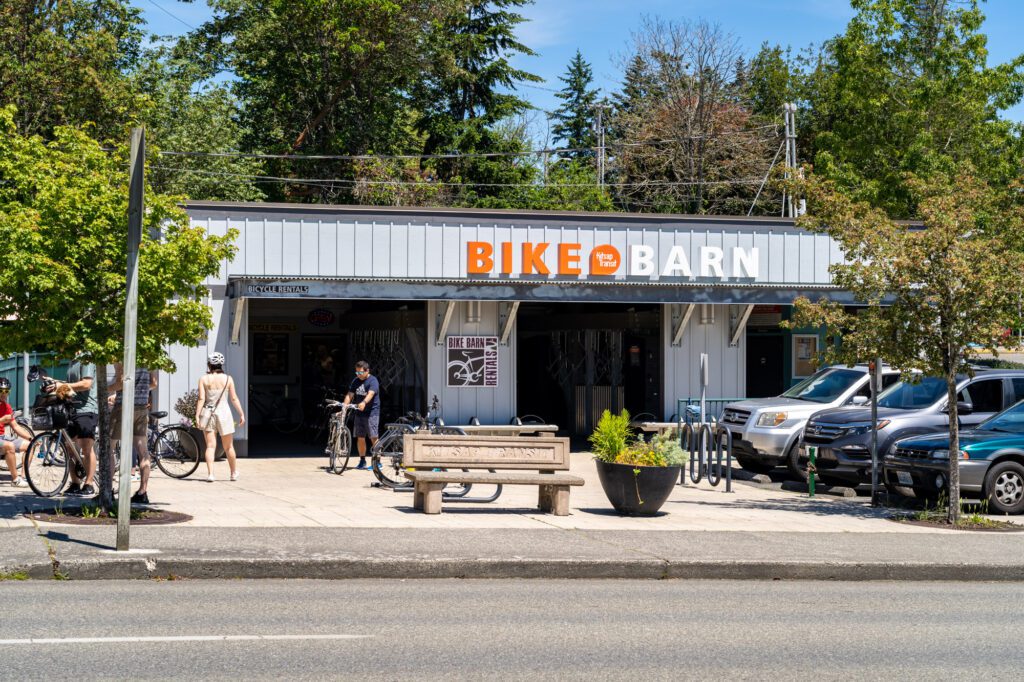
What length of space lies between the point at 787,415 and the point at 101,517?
11.3m

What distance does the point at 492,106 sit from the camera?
52375 millimetres

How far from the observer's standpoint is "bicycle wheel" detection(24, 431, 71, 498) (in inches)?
554

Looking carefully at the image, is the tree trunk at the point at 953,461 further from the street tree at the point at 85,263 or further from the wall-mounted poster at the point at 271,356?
the wall-mounted poster at the point at 271,356

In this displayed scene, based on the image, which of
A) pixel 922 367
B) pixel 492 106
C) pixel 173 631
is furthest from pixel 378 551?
pixel 492 106

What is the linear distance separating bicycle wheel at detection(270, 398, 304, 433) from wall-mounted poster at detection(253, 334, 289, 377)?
2.46 feet

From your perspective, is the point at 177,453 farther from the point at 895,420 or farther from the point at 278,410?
the point at 278,410

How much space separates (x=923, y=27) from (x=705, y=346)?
23.7 meters

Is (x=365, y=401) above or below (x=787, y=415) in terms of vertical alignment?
above

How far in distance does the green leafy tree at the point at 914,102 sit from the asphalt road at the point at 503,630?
105 feet

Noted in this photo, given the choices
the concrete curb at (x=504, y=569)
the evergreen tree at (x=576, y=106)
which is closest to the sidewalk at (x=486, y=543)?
the concrete curb at (x=504, y=569)

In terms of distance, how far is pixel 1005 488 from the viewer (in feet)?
51.5

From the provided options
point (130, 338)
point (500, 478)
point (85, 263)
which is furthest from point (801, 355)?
point (130, 338)

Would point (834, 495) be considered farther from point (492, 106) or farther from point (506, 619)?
point (492, 106)

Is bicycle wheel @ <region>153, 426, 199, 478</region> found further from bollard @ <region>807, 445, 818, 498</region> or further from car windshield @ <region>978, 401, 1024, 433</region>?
car windshield @ <region>978, 401, 1024, 433</region>
